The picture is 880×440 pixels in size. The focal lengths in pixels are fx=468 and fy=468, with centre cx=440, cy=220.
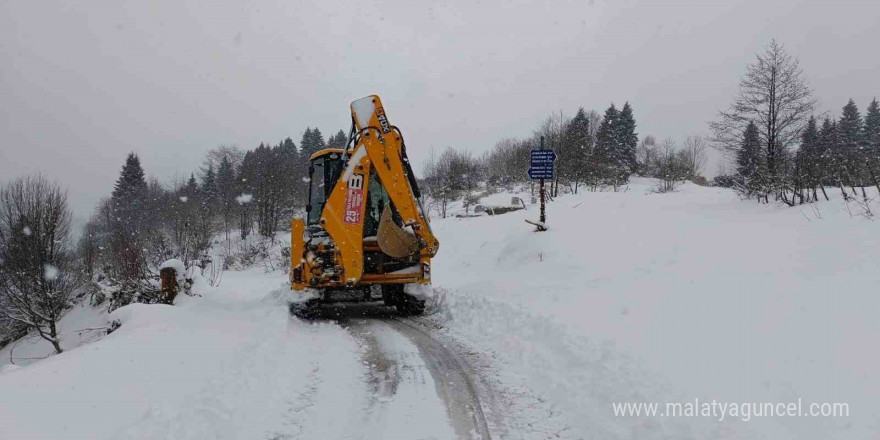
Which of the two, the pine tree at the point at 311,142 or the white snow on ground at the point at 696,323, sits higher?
the pine tree at the point at 311,142

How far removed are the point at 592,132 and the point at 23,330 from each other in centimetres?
6108

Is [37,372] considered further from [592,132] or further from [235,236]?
[592,132]

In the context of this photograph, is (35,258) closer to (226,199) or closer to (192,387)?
(192,387)

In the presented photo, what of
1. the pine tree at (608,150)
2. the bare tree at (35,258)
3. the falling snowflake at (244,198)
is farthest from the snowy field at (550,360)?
the falling snowflake at (244,198)

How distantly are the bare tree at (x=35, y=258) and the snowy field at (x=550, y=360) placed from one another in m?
16.5

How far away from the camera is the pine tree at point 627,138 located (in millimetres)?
53312

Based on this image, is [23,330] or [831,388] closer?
[831,388]

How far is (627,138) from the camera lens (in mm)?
56719

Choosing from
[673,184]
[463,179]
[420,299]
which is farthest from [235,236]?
[420,299]

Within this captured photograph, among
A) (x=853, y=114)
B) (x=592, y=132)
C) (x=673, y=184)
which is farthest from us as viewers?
(x=592, y=132)

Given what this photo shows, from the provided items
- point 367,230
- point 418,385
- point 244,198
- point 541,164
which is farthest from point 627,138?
point 418,385

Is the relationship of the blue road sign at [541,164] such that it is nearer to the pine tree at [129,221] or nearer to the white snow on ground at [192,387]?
the white snow on ground at [192,387]

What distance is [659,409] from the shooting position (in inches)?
156

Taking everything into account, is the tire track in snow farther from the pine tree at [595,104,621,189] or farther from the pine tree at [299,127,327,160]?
the pine tree at [299,127,327,160]
